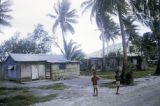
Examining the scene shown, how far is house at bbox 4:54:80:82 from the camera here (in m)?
Result: 31.1

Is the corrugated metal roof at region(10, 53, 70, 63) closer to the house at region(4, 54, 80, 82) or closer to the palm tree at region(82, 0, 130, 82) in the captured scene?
the house at region(4, 54, 80, 82)

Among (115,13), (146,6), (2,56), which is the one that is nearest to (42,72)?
(115,13)

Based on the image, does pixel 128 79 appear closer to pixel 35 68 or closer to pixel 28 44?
pixel 35 68

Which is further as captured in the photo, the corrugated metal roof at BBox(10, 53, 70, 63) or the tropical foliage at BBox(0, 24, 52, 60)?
the tropical foliage at BBox(0, 24, 52, 60)

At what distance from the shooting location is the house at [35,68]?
31062 millimetres

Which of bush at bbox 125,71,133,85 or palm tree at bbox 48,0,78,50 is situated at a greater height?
palm tree at bbox 48,0,78,50

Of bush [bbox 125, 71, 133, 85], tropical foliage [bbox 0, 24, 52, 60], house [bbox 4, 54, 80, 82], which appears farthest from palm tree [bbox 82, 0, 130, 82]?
tropical foliage [bbox 0, 24, 52, 60]

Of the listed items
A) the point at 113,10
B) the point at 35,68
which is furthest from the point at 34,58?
the point at 113,10

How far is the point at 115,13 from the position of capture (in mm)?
27672

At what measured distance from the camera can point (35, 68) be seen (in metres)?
32.2

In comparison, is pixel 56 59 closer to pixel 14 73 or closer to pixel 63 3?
pixel 14 73

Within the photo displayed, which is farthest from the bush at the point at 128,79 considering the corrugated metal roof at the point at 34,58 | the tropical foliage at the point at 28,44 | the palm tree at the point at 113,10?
the tropical foliage at the point at 28,44

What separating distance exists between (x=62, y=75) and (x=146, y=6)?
14224 mm

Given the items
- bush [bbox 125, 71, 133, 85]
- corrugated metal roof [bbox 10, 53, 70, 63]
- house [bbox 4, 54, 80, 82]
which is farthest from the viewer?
corrugated metal roof [bbox 10, 53, 70, 63]
